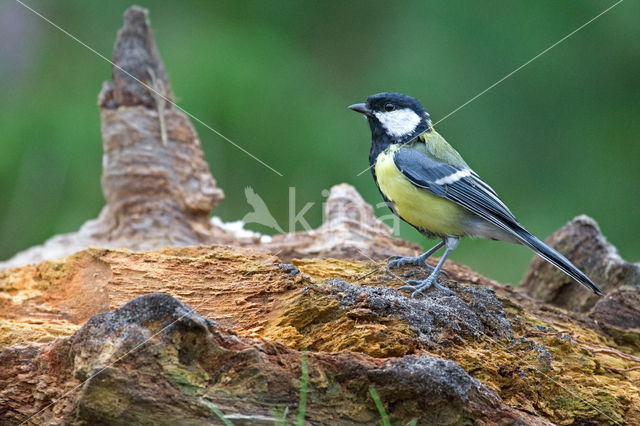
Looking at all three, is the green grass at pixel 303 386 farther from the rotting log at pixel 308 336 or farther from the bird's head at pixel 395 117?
the bird's head at pixel 395 117

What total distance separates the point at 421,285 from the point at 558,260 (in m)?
0.51

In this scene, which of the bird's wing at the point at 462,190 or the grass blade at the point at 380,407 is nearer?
the grass blade at the point at 380,407

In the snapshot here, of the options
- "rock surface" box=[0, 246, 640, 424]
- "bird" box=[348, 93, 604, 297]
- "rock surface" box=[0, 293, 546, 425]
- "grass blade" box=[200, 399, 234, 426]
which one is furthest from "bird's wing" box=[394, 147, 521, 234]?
"grass blade" box=[200, 399, 234, 426]

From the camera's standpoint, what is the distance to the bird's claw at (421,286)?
2230 millimetres

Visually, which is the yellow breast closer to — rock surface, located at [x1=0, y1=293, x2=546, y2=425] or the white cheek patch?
the white cheek patch

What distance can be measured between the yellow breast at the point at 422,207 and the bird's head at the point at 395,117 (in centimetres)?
21

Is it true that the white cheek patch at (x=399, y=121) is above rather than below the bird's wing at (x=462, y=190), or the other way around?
above

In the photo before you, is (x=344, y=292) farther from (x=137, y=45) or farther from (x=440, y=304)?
(x=137, y=45)

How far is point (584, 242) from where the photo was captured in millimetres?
3020

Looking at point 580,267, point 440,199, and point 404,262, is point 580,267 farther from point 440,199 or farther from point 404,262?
point 404,262

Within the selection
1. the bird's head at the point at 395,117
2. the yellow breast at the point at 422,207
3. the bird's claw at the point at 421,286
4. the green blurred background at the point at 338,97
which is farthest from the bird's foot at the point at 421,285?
the green blurred background at the point at 338,97

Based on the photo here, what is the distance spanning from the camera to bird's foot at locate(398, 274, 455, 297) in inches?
87.8

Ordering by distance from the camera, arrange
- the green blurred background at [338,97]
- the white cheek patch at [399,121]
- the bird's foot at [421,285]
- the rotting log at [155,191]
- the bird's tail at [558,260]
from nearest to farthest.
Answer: the bird's foot at [421,285] → the bird's tail at [558,260] → the white cheek patch at [399,121] → the rotting log at [155,191] → the green blurred background at [338,97]

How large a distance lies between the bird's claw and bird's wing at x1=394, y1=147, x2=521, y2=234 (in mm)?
430
